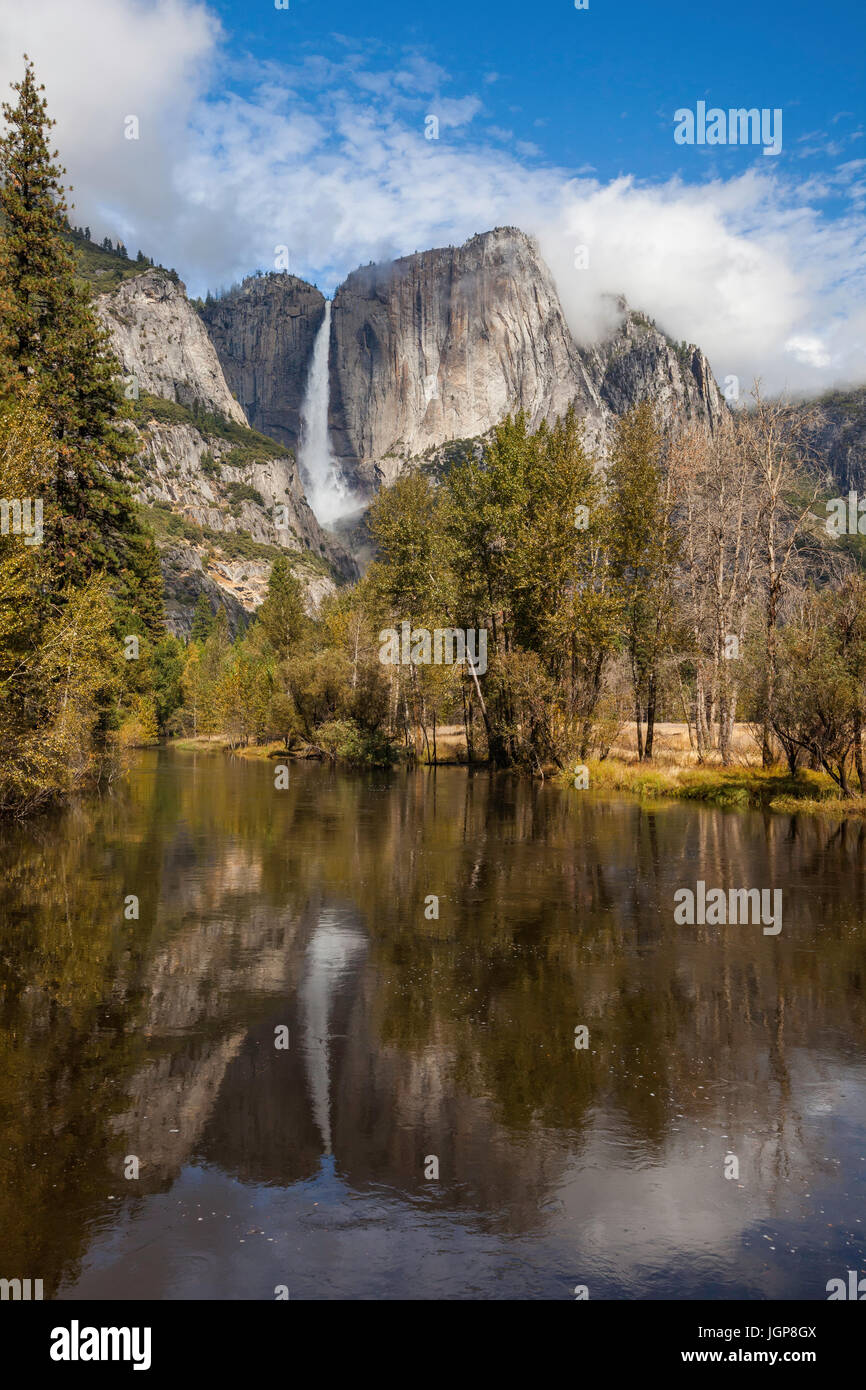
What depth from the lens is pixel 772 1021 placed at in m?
11.9

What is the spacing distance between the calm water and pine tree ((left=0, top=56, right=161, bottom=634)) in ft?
82.8

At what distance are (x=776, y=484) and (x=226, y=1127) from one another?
130 ft

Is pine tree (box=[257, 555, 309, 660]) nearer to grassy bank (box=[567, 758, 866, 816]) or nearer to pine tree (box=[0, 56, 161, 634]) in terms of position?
pine tree (box=[0, 56, 161, 634])

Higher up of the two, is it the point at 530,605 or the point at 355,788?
the point at 530,605

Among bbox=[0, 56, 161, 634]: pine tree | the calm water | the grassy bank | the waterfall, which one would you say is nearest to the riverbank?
the grassy bank

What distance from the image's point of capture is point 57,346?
132ft

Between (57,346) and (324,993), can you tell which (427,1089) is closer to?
(324,993)

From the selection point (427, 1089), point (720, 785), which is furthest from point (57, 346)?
point (427, 1089)

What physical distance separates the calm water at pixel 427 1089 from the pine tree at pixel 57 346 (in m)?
25.2

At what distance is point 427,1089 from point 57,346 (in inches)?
1583

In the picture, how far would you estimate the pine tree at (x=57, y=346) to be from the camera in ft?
130

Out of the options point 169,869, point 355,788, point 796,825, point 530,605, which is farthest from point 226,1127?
point 530,605

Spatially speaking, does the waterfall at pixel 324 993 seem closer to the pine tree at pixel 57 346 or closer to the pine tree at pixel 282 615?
the pine tree at pixel 57 346

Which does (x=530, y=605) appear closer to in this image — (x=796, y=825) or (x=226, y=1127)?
(x=796, y=825)
